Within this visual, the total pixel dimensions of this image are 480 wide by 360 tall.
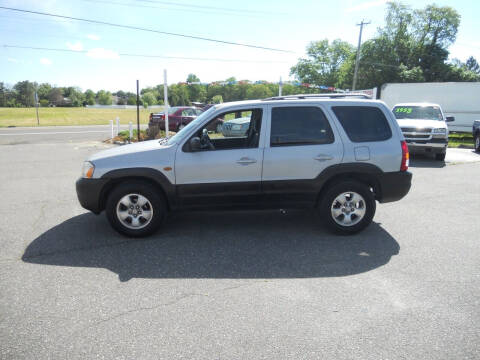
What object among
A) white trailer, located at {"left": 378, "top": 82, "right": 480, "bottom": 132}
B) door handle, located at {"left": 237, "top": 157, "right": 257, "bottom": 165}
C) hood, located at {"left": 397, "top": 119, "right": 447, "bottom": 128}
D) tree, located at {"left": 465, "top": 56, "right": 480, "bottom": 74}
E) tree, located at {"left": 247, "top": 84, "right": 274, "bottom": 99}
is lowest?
door handle, located at {"left": 237, "top": 157, "right": 257, "bottom": 165}

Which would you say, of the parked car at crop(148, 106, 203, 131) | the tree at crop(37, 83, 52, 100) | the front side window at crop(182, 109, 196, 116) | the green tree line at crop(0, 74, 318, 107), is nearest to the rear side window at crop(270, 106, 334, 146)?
the parked car at crop(148, 106, 203, 131)

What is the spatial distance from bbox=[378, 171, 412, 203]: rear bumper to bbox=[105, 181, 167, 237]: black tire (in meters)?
3.05

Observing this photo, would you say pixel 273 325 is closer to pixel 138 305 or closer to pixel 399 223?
pixel 138 305

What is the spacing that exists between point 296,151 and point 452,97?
24.1 metres

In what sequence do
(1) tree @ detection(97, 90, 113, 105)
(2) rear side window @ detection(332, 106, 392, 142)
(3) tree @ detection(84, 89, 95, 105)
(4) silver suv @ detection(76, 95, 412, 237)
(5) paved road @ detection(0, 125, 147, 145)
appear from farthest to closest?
1. (1) tree @ detection(97, 90, 113, 105)
2. (3) tree @ detection(84, 89, 95, 105)
3. (5) paved road @ detection(0, 125, 147, 145)
4. (2) rear side window @ detection(332, 106, 392, 142)
5. (4) silver suv @ detection(76, 95, 412, 237)

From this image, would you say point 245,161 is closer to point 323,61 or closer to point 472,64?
point 323,61

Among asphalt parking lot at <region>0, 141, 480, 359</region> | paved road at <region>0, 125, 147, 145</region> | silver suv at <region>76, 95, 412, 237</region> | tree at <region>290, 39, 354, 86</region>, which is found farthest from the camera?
tree at <region>290, 39, 354, 86</region>

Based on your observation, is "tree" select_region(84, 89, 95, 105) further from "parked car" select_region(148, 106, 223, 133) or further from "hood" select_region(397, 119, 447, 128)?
"hood" select_region(397, 119, 447, 128)

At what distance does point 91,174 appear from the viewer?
4582 mm

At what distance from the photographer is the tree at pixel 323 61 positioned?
243 ft

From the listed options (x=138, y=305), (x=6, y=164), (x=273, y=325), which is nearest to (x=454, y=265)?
(x=273, y=325)

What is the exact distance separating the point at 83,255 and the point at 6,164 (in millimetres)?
8268

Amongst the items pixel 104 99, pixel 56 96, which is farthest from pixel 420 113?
pixel 104 99

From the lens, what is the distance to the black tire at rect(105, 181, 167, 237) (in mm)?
4555
